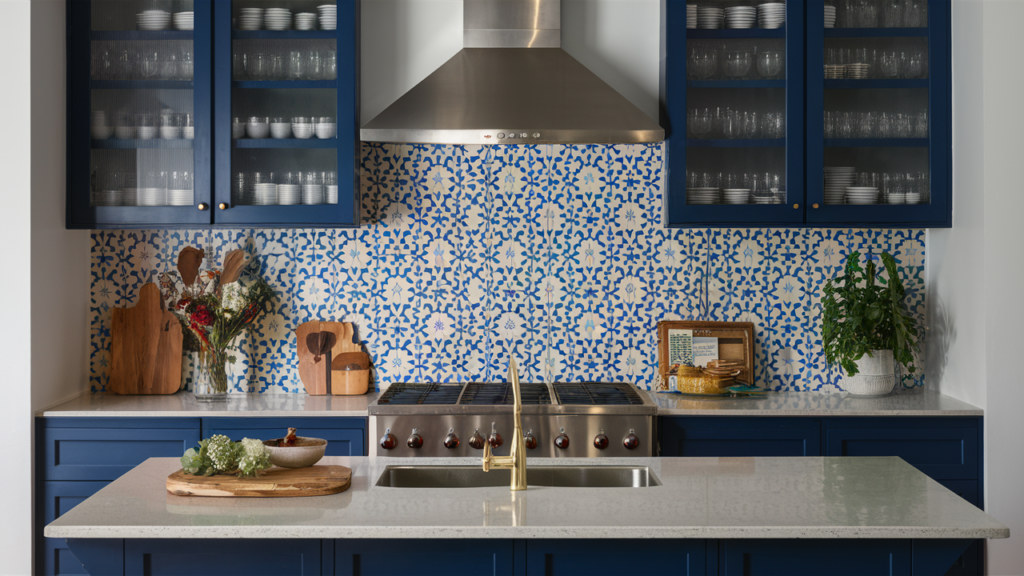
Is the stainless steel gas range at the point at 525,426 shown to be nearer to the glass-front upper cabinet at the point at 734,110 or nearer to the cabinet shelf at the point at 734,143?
the glass-front upper cabinet at the point at 734,110

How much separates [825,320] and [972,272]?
1.98ft

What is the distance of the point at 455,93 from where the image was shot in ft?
10.5

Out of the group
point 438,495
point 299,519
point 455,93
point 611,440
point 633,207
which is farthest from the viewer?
point 633,207

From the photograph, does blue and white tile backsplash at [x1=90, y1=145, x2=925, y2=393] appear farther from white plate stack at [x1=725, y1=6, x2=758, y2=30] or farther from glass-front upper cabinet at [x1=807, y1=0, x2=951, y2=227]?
white plate stack at [x1=725, y1=6, x2=758, y2=30]

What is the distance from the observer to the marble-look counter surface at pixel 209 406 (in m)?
3.01

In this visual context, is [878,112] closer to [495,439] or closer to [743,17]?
[743,17]

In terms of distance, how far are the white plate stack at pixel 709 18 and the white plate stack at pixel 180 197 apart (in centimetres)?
232

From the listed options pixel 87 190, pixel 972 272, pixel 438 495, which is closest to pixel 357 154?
pixel 87 190

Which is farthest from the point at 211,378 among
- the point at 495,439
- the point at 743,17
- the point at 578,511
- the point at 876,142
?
the point at 876,142

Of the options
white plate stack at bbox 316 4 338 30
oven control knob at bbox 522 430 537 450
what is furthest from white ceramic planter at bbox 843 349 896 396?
white plate stack at bbox 316 4 338 30

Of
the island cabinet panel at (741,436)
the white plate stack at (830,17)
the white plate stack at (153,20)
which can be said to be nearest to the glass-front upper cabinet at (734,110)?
the white plate stack at (830,17)

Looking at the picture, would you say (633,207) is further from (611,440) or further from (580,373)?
(611,440)

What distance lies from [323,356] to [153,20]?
1.64 meters

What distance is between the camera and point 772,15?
3266mm
